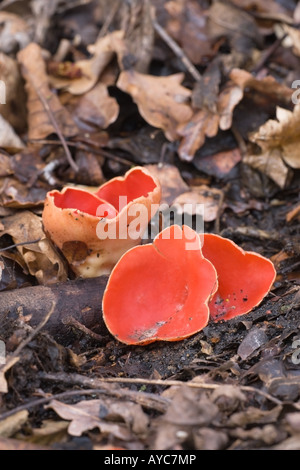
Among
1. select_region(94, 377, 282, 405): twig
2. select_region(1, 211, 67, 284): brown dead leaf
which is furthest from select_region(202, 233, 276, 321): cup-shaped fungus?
select_region(1, 211, 67, 284): brown dead leaf

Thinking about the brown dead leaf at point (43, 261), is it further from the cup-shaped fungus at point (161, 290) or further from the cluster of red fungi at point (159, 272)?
the cup-shaped fungus at point (161, 290)

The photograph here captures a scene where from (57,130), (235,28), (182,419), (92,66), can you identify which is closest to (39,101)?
(57,130)

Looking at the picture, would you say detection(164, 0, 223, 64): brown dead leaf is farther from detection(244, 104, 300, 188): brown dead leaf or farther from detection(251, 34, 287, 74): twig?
detection(244, 104, 300, 188): brown dead leaf

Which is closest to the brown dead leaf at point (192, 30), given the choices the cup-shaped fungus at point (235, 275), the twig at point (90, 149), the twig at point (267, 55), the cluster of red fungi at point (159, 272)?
the twig at point (267, 55)

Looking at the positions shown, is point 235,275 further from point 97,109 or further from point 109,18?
point 109,18

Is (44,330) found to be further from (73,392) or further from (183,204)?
(183,204)

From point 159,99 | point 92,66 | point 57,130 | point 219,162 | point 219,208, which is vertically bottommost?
point 219,208
